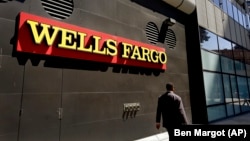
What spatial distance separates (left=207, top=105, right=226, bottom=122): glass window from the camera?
11727 mm

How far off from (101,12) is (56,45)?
7.70ft

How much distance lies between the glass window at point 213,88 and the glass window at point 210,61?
395mm

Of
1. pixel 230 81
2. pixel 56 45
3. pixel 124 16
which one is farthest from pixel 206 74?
pixel 56 45

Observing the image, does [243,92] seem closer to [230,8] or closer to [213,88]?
[213,88]

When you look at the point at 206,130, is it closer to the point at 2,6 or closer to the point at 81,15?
the point at 81,15

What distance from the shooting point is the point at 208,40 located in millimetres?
13125

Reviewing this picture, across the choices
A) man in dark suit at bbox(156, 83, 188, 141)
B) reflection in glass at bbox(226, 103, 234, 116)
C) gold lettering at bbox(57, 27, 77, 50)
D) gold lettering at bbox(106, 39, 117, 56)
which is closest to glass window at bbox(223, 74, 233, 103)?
reflection in glass at bbox(226, 103, 234, 116)

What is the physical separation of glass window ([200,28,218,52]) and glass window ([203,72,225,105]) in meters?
1.65

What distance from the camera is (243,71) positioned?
17.8 m

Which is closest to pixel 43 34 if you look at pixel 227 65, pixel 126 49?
pixel 126 49

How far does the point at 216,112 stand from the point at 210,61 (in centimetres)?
300

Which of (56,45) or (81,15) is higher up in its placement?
(81,15)

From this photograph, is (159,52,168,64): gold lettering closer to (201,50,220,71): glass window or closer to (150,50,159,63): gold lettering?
(150,50,159,63): gold lettering

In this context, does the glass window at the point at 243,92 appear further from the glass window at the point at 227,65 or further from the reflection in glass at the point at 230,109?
the reflection in glass at the point at 230,109
